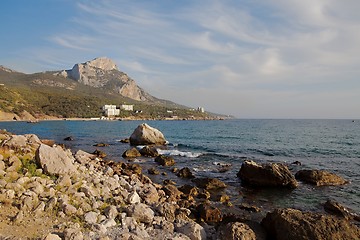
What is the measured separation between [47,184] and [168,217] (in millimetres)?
5446

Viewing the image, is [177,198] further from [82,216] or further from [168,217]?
[82,216]

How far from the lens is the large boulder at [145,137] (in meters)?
48.1

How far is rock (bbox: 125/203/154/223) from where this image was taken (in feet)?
36.0

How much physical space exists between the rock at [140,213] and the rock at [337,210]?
37.2 ft

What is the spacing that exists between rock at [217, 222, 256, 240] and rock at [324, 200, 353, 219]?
8.32 m

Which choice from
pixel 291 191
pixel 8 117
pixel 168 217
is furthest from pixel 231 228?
pixel 8 117

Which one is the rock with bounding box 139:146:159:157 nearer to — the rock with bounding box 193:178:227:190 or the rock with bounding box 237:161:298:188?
the rock with bounding box 193:178:227:190

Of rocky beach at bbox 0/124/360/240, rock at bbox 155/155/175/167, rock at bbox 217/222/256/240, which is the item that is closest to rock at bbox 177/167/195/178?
rock at bbox 155/155/175/167

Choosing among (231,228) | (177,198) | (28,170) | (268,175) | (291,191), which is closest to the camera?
(231,228)

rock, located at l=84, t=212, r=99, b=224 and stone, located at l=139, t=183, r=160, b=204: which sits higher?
rock, located at l=84, t=212, r=99, b=224

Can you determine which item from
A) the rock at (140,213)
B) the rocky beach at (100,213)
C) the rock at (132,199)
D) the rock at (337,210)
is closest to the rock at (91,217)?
the rocky beach at (100,213)

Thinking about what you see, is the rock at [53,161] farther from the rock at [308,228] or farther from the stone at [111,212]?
the rock at [308,228]

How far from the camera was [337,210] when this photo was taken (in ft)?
52.2

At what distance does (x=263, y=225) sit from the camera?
11.5 metres
